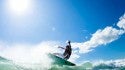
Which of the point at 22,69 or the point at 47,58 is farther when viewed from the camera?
the point at 47,58

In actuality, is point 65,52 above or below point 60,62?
above

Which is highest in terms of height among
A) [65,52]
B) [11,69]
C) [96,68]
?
[65,52]

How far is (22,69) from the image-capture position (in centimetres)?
2228

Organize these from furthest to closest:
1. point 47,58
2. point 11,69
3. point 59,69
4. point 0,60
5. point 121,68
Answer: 1. point 121,68
2. point 47,58
3. point 59,69
4. point 0,60
5. point 11,69

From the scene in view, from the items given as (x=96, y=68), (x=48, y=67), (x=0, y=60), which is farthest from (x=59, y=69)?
(x=96, y=68)

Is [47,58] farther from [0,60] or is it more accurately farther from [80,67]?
[0,60]

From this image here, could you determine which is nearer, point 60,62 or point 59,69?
point 59,69

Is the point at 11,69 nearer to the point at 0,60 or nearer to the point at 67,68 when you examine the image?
the point at 0,60

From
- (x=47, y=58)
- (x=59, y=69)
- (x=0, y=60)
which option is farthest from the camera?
(x=47, y=58)

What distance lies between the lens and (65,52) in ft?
119

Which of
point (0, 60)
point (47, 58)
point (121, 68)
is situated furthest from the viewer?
point (121, 68)

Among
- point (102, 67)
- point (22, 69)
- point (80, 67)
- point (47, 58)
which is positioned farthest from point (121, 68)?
point (22, 69)

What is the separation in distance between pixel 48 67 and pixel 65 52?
1144cm

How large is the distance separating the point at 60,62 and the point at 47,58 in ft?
5.31
